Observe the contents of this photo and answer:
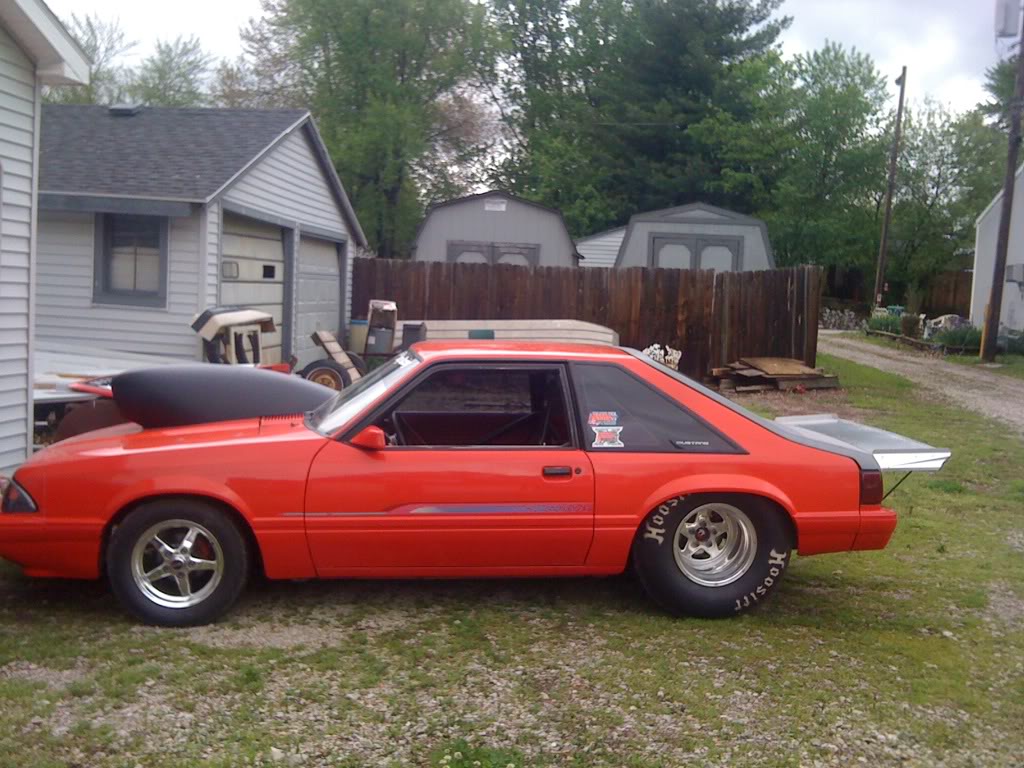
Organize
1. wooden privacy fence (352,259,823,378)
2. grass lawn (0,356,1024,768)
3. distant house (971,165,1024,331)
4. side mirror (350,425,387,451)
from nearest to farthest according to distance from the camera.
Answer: grass lawn (0,356,1024,768)
side mirror (350,425,387,451)
wooden privacy fence (352,259,823,378)
distant house (971,165,1024,331)

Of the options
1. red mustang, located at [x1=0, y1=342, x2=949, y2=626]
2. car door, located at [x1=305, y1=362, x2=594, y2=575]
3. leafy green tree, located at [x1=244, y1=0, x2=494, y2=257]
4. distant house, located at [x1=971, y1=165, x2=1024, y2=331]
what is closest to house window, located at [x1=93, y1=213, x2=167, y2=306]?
red mustang, located at [x1=0, y1=342, x2=949, y2=626]

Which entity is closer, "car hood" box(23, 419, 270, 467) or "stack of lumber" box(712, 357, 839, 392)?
"car hood" box(23, 419, 270, 467)

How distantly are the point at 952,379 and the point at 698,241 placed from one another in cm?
561

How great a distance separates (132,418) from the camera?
18.5 ft

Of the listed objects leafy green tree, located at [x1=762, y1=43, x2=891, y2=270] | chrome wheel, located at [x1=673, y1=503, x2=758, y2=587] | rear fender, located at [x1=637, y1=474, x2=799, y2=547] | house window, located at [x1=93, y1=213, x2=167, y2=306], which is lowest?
chrome wheel, located at [x1=673, y1=503, x2=758, y2=587]

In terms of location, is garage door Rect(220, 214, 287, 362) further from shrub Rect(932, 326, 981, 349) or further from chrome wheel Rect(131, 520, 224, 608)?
shrub Rect(932, 326, 981, 349)

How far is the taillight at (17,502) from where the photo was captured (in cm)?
496

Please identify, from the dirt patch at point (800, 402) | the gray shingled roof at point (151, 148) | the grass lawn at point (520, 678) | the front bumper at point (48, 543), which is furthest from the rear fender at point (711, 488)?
the dirt patch at point (800, 402)

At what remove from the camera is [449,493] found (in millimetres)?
5102

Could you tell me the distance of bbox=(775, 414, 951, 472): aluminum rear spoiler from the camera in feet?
17.8

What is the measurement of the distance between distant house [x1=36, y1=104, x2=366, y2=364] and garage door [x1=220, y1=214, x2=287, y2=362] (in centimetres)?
3

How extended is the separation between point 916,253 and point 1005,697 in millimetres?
46052

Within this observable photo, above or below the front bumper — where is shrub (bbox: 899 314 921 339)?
above

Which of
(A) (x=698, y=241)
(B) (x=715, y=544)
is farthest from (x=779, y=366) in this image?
(B) (x=715, y=544)
